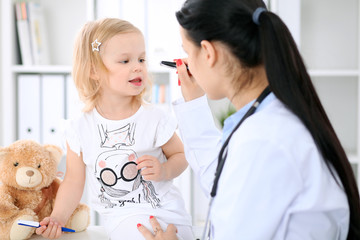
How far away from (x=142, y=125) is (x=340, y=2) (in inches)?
62.9

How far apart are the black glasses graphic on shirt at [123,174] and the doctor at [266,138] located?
16.7 inches

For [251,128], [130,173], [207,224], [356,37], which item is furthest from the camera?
[356,37]

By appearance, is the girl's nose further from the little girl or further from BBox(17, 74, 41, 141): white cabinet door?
BBox(17, 74, 41, 141): white cabinet door

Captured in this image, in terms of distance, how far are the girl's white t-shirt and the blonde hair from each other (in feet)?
0.20

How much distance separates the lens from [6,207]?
3.92 ft

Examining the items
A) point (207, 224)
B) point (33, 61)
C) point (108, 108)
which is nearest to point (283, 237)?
point (207, 224)

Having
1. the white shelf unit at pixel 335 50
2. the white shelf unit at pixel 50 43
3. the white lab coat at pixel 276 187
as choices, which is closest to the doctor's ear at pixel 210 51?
the white lab coat at pixel 276 187

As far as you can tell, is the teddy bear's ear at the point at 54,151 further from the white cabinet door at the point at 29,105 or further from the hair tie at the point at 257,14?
Result: the white cabinet door at the point at 29,105

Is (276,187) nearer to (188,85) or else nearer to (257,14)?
(257,14)

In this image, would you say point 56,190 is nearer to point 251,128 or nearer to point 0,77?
point 251,128

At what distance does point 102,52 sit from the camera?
52.3 inches

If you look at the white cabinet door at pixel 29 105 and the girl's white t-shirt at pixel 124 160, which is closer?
the girl's white t-shirt at pixel 124 160

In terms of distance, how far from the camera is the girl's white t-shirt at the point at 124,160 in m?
1.31

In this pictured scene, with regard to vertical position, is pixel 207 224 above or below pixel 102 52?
below
